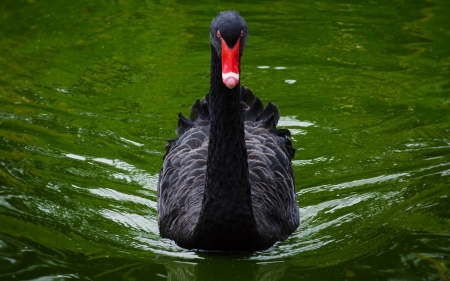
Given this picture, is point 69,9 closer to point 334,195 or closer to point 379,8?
point 379,8

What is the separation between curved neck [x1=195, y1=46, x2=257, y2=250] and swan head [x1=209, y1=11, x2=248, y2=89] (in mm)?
379

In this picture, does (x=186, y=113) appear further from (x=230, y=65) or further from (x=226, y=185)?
(x=230, y=65)

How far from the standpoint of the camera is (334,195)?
678 centimetres

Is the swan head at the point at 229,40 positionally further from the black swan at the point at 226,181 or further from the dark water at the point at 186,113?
the dark water at the point at 186,113

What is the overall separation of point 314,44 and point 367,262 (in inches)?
223

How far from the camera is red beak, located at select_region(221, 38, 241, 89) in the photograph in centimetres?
478

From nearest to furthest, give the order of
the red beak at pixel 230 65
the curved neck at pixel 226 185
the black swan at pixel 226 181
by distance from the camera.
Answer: the red beak at pixel 230 65
the black swan at pixel 226 181
the curved neck at pixel 226 185

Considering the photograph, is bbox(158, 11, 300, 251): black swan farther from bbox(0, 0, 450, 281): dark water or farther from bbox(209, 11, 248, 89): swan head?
bbox(0, 0, 450, 281): dark water

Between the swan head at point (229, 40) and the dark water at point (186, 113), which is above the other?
the swan head at point (229, 40)

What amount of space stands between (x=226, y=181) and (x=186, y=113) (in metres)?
3.27

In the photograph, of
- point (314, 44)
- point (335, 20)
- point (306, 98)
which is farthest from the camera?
point (335, 20)

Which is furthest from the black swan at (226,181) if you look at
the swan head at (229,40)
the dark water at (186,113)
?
the dark water at (186,113)

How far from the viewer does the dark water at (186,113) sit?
18.7 feet

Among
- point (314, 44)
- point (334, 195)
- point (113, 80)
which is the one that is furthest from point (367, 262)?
point (314, 44)
